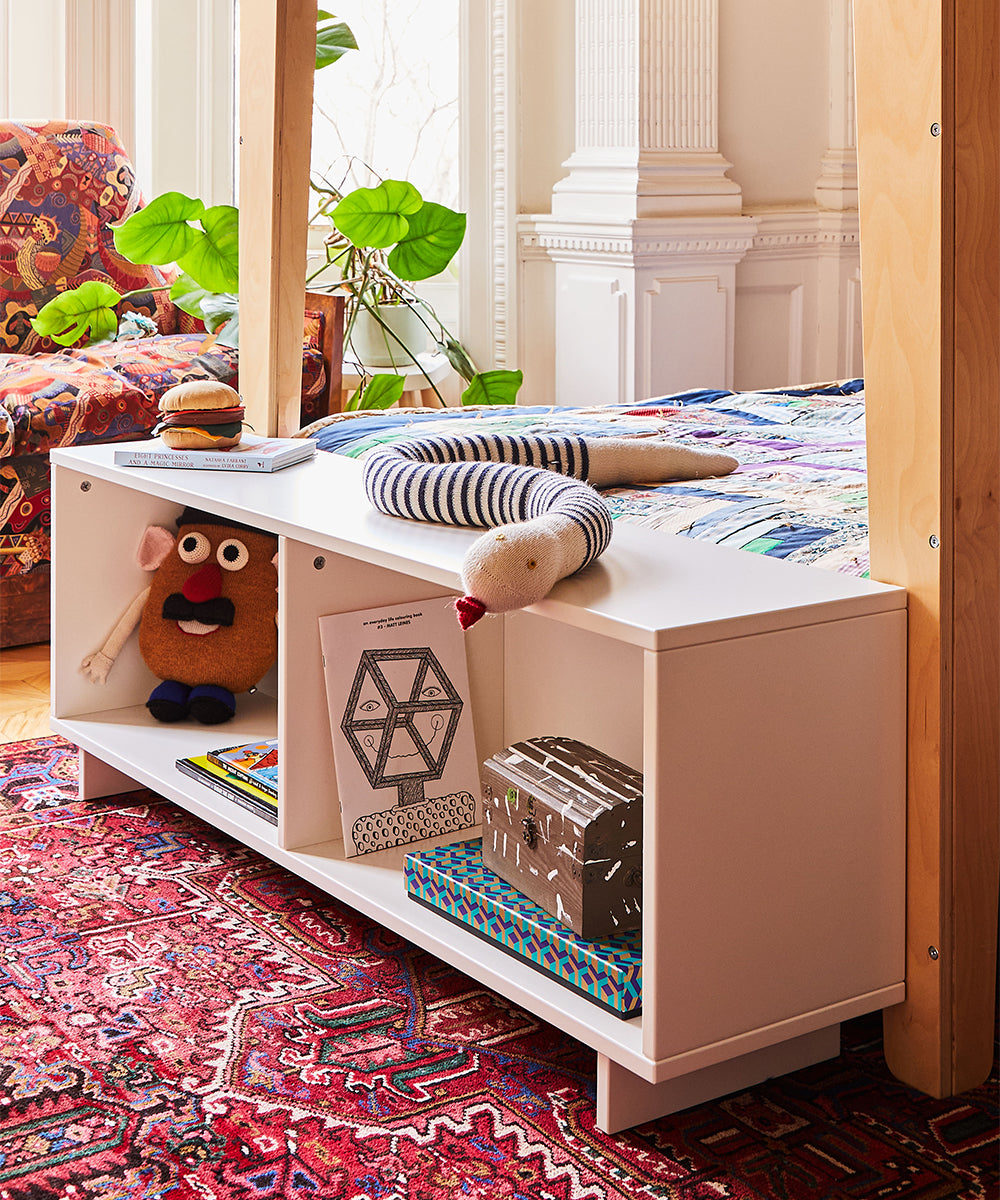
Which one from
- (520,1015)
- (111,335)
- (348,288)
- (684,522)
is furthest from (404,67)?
(520,1015)

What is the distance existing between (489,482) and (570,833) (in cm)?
36

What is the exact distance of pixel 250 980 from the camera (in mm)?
1442

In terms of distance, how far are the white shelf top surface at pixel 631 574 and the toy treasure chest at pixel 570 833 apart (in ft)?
0.61

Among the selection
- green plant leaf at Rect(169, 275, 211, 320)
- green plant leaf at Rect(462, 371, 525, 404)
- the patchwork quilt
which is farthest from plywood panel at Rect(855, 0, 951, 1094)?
green plant leaf at Rect(462, 371, 525, 404)

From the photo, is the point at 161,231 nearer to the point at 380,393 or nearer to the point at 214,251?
the point at 214,251

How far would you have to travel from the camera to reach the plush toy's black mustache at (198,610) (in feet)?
6.41

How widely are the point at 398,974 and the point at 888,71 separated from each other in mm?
955

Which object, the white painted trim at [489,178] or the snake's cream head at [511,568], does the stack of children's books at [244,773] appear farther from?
the white painted trim at [489,178]

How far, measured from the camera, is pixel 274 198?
2.11 metres

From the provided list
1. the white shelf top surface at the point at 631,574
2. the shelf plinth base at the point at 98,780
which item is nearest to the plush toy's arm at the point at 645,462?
the white shelf top surface at the point at 631,574

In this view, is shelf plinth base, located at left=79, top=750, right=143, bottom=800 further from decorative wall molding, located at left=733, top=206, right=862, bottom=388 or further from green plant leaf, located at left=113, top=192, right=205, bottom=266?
decorative wall molding, located at left=733, top=206, right=862, bottom=388

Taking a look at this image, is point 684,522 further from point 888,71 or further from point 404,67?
point 404,67

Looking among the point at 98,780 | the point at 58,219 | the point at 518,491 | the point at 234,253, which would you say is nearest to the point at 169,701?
the point at 98,780

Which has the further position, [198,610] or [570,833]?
[198,610]
